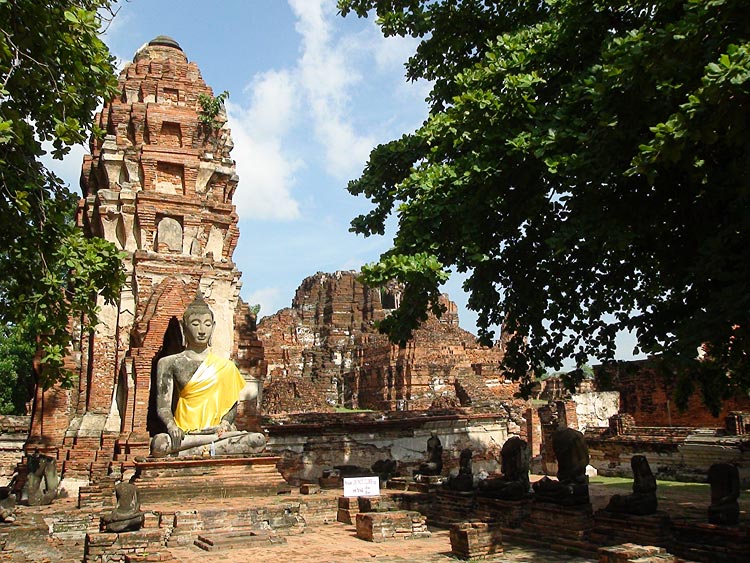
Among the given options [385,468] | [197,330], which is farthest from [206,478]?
[385,468]

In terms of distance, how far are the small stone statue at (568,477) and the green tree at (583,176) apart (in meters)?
1.45

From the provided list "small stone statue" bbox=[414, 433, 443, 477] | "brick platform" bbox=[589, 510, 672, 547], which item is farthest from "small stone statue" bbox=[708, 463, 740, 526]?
"small stone statue" bbox=[414, 433, 443, 477]

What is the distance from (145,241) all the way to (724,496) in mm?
11026

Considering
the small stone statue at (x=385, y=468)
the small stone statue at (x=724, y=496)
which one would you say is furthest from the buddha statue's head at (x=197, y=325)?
the small stone statue at (x=724, y=496)

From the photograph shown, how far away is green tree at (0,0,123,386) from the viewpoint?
736 centimetres

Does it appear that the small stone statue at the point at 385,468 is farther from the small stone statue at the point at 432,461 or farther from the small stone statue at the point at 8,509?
the small stone statue at the point at 8,509

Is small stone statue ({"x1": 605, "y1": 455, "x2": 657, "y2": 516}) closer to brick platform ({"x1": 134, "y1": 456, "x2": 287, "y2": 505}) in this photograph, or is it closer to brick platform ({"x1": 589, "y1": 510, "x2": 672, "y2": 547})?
brick platform ({"x1": 589, "y1": 510, "x2": 672, "y2": 547})

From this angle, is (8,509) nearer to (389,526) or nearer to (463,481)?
(389,526)

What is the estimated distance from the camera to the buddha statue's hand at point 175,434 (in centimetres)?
1176

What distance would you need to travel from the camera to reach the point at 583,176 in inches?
320

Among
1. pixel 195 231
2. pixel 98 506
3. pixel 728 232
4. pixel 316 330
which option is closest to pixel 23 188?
pixel 98 506

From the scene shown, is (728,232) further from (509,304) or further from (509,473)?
(509,473)

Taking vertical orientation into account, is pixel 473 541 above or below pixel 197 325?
below

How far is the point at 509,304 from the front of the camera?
10.8 meters
